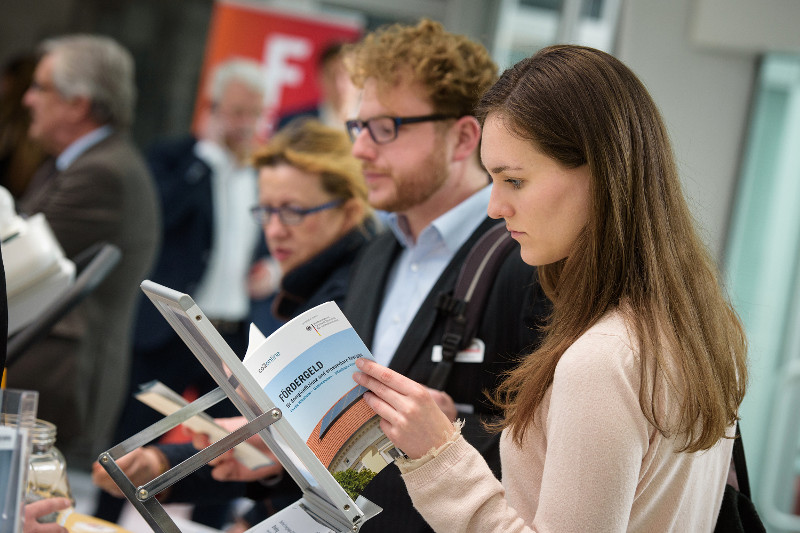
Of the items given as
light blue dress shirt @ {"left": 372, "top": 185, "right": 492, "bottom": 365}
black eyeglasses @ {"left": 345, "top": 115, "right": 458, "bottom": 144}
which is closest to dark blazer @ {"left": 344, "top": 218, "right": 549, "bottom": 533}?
light blue dress shirt @ {"left": 372, "top": 185, "right": 492, "bottom": 365}

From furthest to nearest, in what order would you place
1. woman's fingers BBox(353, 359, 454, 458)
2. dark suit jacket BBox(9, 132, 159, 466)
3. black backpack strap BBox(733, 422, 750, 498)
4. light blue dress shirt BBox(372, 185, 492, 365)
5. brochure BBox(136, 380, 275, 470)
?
dark suit jacket BBox(9, 132, 159, 466), light blue dress shirt BBox(372, 185, 492, 365), brochure BBox(136, 380, 275, 470), black backpack strap BBox(733, 422, 750, 498), woman's fingers BBox(353, 359, 454, 458)

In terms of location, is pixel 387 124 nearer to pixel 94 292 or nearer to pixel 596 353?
pixel 596 353

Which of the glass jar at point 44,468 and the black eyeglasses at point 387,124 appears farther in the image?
the black eyeglasses at point 387,124

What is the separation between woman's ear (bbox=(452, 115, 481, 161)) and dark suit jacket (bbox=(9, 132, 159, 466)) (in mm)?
2015

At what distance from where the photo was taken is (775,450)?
386 centimetres

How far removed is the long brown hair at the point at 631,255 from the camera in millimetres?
1396

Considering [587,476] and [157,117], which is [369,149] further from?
[157,117]

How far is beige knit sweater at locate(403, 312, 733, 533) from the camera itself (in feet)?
4.36

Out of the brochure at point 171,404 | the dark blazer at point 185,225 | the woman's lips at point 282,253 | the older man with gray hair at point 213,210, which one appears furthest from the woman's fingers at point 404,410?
the dark blazer at point 185,225

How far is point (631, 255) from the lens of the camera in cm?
146

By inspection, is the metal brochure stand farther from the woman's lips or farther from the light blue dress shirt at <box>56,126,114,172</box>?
the light blue dress shirt at <box>56,126,114,172</box>

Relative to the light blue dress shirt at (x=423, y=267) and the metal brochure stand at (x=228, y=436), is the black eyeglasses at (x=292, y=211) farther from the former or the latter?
the metal brochure stand at (x=228, y=436)

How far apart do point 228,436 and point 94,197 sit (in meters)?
2.85

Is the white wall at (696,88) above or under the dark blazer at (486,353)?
above
